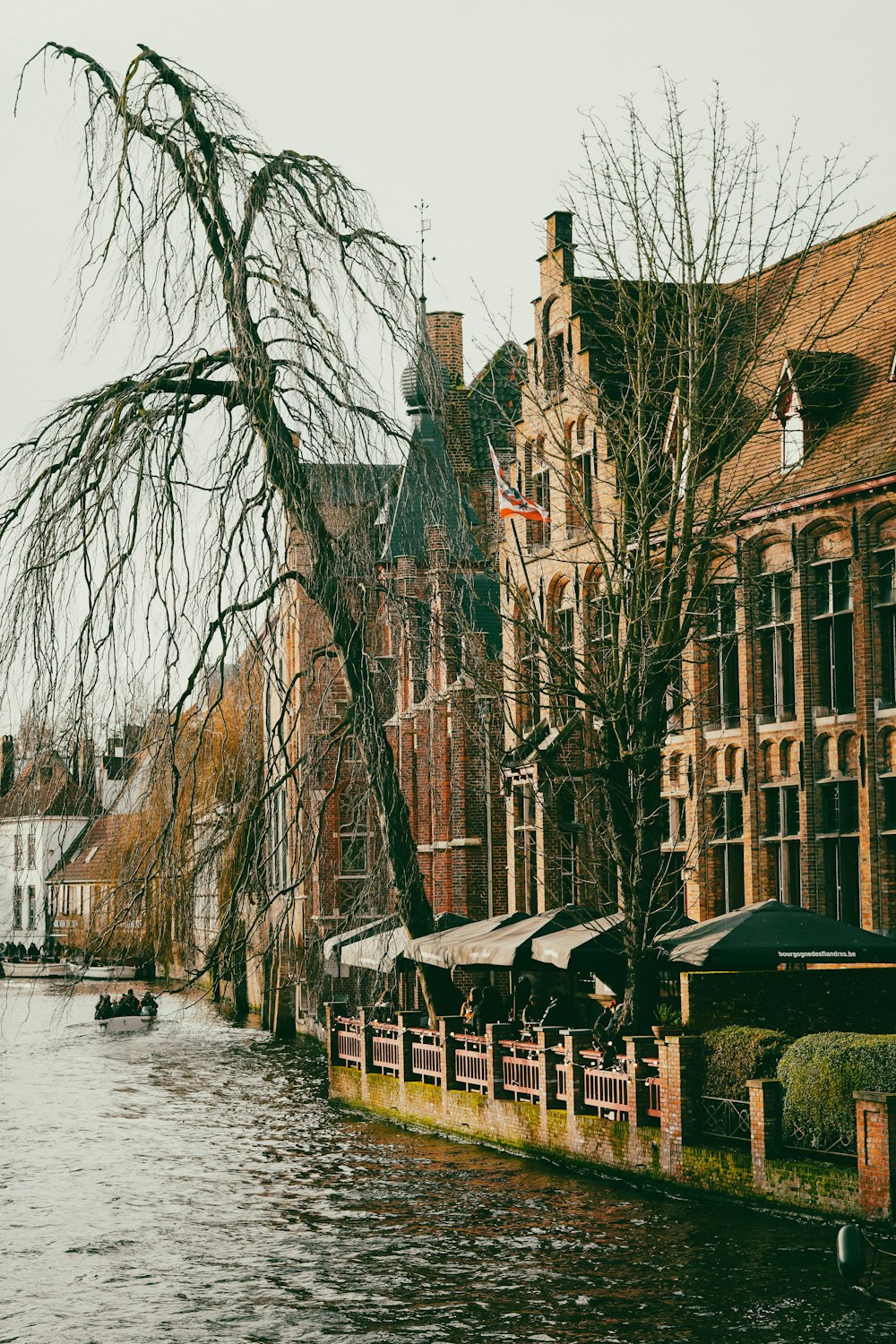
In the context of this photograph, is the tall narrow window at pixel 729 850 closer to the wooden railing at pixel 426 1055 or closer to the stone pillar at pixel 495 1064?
the wooden railing at pixel 426 1055

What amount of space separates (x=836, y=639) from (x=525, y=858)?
10.4 meters

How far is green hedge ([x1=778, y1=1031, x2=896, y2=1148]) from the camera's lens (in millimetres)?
15008

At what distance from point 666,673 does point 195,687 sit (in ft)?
26.6

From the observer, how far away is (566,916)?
24.6 m

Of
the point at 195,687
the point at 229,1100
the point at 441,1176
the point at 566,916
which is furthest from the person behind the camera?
the point at 229,1100

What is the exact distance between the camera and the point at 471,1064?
22719 mm

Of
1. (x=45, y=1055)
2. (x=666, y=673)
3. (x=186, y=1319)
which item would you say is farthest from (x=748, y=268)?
(x=45, y=1055)

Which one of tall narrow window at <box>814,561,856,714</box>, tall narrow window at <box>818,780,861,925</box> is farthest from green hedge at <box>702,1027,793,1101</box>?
→ tall narrow window at <box>814,561,856,714</box>

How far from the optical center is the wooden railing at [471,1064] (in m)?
22.2

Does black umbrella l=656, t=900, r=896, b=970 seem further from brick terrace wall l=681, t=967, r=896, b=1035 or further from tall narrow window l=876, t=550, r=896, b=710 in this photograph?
tall narrow window l=876, t=550, r=896, b=710

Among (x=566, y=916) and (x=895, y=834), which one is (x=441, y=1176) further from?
(x=895, y=834)

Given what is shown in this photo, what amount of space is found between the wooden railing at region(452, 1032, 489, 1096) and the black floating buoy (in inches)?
421

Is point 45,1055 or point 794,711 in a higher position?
point 794,711

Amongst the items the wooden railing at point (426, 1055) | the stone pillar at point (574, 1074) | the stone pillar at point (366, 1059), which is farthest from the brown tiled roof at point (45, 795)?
the stone pillar at point (366, 1059)
